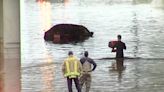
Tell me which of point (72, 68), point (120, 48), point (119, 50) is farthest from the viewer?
point (120, 48)

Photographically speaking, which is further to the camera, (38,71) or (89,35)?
(89,35)

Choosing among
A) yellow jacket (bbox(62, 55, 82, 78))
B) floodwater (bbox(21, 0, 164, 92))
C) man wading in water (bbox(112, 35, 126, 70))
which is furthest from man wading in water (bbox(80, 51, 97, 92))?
man wading in water (bbox(112, 35, 126, 70))

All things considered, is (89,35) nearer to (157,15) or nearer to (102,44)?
(102,44)

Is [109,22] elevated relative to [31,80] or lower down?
elevated

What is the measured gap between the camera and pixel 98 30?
2589cm

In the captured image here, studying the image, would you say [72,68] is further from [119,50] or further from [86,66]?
[119,50]

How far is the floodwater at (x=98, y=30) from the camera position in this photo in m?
23.8

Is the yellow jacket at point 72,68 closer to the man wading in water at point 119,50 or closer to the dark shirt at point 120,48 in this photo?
the man wading in water at point 119,50

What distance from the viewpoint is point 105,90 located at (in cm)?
1816

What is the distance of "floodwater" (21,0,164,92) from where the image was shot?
23.8m

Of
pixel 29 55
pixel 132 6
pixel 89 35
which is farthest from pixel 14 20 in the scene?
pixel 132 6

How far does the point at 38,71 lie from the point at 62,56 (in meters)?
2.53

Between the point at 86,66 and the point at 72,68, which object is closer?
the point at 72,68

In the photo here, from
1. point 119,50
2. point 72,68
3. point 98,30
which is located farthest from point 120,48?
point 72,68
